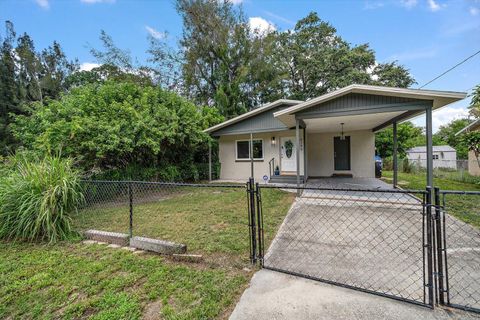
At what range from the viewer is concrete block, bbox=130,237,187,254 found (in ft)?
10.6

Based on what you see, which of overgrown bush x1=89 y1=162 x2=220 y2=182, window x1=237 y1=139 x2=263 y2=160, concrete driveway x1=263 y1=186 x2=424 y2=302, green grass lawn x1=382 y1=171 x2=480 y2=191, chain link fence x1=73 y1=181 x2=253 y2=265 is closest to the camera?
concrete driveway x1=263 y1=186 x2=424 y2=302

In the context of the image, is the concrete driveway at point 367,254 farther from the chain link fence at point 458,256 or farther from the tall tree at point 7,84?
the tall tree at point 7,84

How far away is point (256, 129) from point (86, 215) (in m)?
7.49

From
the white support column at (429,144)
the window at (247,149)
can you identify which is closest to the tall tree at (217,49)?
the window at (247,149)

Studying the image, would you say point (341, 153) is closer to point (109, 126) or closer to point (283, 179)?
point (283, 179)

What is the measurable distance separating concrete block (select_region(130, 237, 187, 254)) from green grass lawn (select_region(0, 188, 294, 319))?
0.13 m

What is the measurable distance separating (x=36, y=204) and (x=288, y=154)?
29.8 ft

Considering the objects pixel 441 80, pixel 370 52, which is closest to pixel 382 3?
pixel 441 80

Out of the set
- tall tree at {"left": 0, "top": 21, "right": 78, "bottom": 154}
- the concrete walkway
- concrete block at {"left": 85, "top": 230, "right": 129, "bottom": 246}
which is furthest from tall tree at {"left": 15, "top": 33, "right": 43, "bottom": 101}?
the concrete walkway

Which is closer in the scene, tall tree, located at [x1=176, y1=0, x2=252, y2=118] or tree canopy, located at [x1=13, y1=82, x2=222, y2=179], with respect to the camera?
tree canopy, located at [x1=13, y1=82, x2=222, y2=179]

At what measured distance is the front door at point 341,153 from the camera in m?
11.4

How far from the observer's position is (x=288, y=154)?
10.7 meters

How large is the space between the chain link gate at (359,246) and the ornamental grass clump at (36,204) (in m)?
3.66

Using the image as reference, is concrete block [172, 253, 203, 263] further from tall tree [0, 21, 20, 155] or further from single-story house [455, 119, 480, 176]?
tall tree [0, 21, 20, 155]
